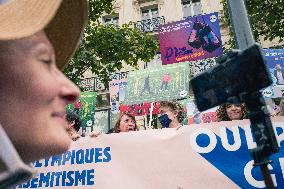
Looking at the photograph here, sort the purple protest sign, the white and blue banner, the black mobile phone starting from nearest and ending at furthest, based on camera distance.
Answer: the black mobile phone → the white and blue banner → the purple protest sign

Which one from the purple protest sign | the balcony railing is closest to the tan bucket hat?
the purple protest sign

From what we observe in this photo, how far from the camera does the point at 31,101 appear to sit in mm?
938

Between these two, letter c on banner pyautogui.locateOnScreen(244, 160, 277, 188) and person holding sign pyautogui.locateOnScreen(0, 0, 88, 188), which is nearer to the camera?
person holding sign pyautogui.locateOnScreen(0, 0, 88, 188)

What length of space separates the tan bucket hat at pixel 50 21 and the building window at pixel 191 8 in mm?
21290

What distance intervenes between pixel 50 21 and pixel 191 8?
21.9m

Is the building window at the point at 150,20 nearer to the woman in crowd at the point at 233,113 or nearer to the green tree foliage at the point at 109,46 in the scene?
the green tree foliage at the point at 109,46

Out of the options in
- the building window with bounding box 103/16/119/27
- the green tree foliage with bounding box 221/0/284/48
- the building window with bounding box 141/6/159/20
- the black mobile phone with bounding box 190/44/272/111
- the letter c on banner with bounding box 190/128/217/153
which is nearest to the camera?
the black mobile phone with bounding box 190/44/272/111

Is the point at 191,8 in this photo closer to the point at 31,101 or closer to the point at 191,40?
the point at 191,40

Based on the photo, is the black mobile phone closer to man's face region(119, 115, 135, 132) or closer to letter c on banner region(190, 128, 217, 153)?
Result: letter c on banner region(190, 128, 217, 153)

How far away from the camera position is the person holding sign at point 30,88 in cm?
91

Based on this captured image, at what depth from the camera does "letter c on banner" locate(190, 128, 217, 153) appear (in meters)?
3.37

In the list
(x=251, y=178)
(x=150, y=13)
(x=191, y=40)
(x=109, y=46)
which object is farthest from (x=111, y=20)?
(x=251, y=178)

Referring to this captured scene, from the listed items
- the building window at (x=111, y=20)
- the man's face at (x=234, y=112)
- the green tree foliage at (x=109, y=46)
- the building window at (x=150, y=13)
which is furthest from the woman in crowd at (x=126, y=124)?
the building window at (x=111, y=20)

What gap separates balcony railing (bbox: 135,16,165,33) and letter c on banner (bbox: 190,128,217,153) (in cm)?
1889
